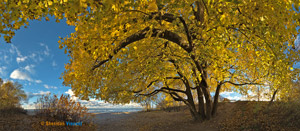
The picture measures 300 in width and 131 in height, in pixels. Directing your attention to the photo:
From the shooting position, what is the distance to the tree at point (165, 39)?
4.26 m

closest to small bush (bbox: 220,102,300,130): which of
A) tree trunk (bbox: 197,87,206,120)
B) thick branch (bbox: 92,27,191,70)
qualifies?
tree trunk (bbox: 197,87,206,120)

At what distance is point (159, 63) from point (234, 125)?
5.44m

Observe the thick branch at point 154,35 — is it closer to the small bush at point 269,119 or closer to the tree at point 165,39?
the tree at point 165,39

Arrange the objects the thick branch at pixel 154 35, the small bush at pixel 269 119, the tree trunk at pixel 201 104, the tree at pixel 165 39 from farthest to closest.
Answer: the tree trunk at pixel 201 104 < the small bush at pixel 269 119 < the thick branch at pixel 154 35 < the tree at pixel 165 39

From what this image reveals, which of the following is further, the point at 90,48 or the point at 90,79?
the point at 90,79

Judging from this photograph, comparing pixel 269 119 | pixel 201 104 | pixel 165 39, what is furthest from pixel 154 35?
pixel 269 119

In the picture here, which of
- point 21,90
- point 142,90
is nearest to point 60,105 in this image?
point 142,90

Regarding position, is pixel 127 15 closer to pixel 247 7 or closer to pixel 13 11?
pixel 13 11

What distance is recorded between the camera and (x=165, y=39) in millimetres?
9156

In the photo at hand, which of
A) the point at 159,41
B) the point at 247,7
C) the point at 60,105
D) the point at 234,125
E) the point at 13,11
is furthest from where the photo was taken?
the point at 60,105

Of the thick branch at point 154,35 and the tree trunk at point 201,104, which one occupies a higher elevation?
the thick branch at point 154,35

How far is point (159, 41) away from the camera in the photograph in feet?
29.3

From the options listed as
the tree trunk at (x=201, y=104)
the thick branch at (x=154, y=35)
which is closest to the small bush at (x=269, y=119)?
the tree trunk at (x=201, y=104)

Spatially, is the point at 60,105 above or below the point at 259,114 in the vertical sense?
above
